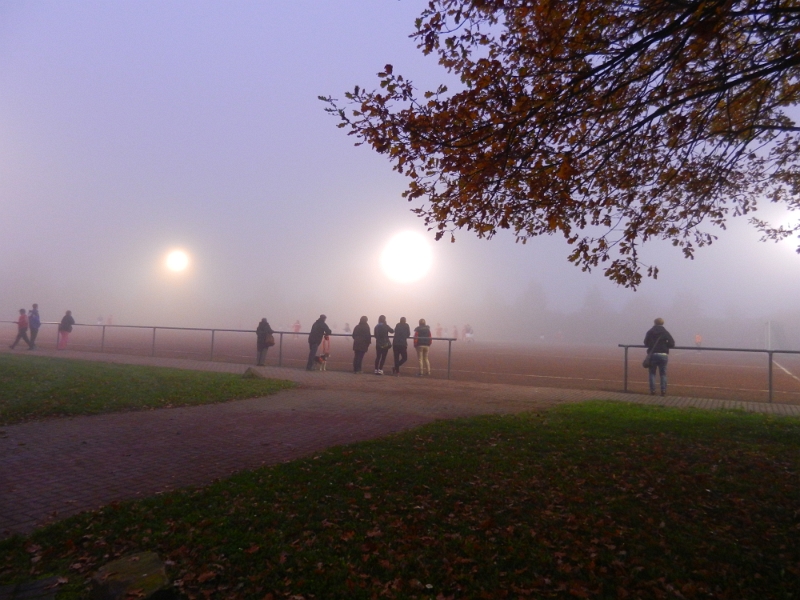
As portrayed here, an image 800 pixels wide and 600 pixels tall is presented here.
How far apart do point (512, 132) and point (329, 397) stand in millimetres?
7673

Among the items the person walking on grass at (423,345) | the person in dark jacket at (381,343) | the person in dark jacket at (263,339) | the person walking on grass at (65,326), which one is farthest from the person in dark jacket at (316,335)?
the person walking on grass at (65,326)

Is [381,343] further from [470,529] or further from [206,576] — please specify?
[206,576]

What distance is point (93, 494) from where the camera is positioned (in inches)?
229

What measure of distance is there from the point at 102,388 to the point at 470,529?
9.57m

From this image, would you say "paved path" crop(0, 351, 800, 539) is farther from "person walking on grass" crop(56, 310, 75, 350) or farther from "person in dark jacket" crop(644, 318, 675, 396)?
"person walking on grass" crop(56, 310, 75, 350)

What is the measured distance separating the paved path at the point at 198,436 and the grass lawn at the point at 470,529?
0.61m

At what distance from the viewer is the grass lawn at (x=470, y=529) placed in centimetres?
411

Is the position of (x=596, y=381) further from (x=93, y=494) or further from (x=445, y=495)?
(x=93, y=494)

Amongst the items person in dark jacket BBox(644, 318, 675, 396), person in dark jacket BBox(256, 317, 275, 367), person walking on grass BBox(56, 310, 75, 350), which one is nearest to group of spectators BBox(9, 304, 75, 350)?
person walking on grass BBox(56, 310, 75, 350)

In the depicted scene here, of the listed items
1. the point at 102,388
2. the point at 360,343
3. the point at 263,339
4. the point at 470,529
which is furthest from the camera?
the point at 263,339

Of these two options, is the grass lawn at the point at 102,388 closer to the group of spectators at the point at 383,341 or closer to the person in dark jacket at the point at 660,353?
the group of spectators at the point at 383,341

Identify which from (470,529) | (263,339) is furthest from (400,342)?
(470,529)

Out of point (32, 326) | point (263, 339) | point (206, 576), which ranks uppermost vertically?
point (32, 326)

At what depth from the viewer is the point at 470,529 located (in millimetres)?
4934
